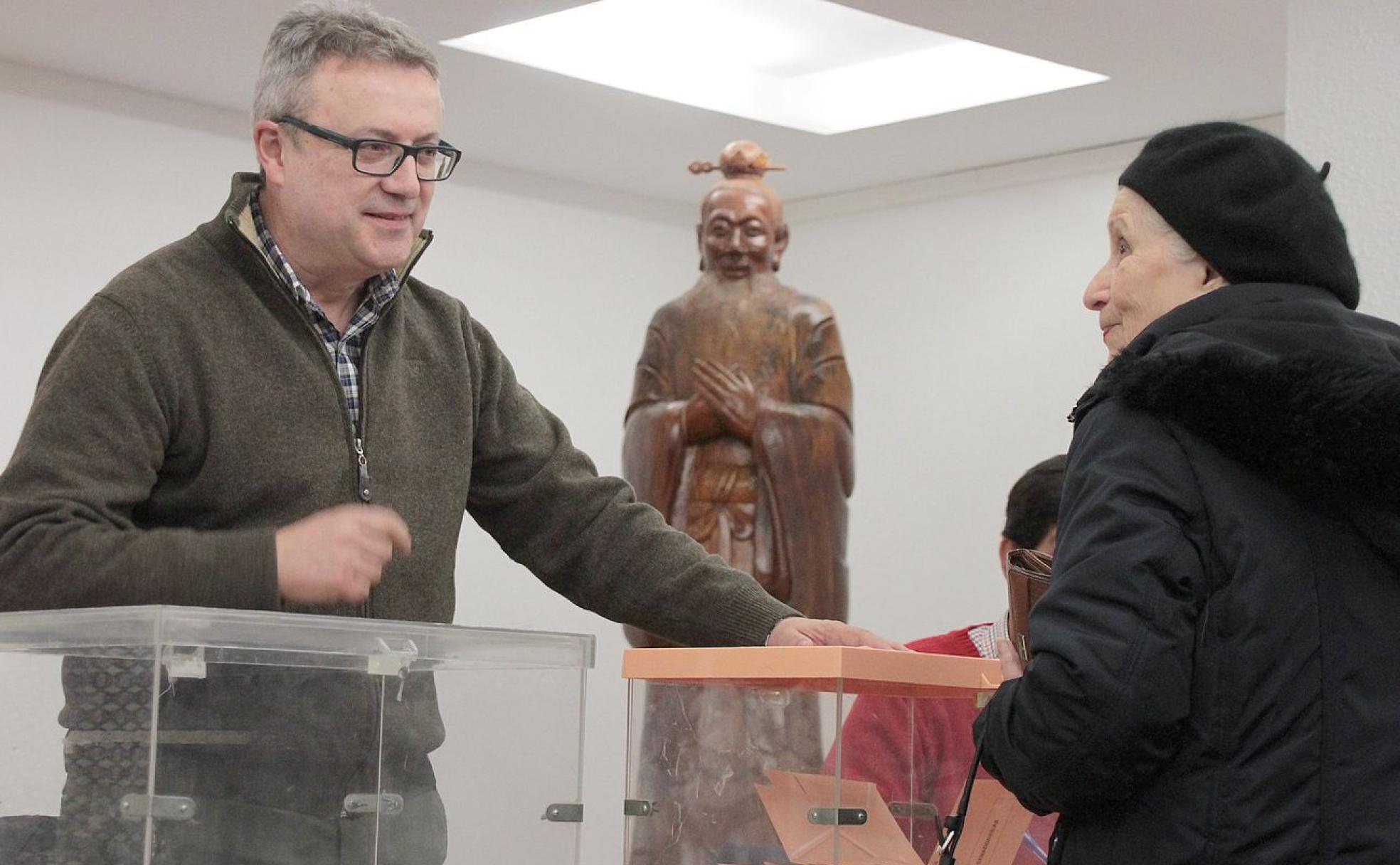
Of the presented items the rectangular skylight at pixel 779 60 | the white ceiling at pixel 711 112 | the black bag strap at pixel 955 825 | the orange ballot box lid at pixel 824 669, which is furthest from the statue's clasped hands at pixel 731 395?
the black bag strap at pixel 955 825

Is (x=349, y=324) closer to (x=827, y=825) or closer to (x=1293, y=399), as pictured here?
(x=827, y=825)

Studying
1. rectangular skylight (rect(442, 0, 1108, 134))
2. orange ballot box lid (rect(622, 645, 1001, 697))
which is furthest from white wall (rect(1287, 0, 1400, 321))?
rectangular skylight (rect(442, 0, 1108, 134))

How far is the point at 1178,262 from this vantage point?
1.55m

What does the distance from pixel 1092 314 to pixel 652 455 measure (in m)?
1.73

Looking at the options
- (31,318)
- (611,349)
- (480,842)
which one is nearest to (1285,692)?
(480,842)

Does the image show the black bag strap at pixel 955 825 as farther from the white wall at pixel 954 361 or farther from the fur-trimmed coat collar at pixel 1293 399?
the white wall at pixel 954 361

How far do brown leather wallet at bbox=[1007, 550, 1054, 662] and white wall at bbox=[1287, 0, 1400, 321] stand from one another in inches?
59.3

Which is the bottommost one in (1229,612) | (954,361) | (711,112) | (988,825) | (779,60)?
(988,825)

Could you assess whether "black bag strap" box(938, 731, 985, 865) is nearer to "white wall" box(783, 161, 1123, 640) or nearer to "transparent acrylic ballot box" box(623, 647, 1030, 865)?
"transparent acrylic ballot box" box(623, 647, 1030, 865)

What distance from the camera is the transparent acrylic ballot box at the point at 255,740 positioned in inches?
55.4

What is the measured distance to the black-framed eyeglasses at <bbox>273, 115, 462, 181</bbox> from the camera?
185 cm

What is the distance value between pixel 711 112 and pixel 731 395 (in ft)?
4.17

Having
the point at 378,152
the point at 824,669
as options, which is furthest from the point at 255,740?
the point at 378,152

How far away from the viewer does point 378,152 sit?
187 centimetres
